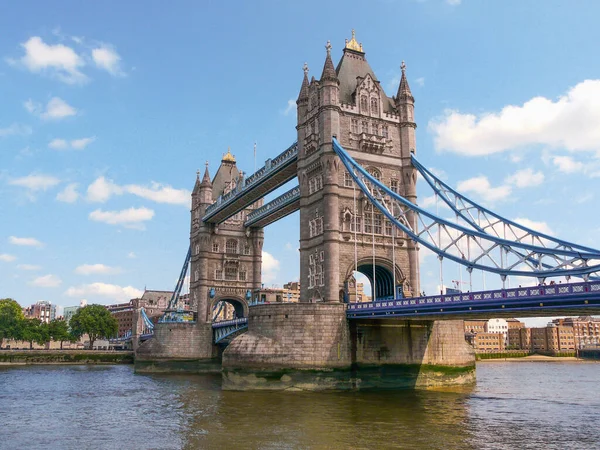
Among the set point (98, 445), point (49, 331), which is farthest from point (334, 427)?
point (49, 331)

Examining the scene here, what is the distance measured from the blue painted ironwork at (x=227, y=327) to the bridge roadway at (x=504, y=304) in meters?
24.7

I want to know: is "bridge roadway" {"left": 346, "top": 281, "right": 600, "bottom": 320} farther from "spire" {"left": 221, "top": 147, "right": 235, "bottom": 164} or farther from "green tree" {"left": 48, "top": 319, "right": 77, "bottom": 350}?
"green tree" {"left": 48, "top": 319, "right": 77, "bottom": 350}

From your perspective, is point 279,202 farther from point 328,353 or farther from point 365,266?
point 328,353

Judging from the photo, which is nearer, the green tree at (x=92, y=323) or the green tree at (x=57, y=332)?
the green tree at (x=57, y=332)

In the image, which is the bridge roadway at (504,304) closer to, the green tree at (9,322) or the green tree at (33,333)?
the green tree at (33,333)

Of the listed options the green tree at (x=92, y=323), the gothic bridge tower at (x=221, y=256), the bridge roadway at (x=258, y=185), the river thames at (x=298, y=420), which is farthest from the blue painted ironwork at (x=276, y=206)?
the green tree at (x=92, y=323)

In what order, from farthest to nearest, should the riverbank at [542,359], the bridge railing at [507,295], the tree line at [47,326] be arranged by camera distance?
the riverbank at [542,359] → the tree line at [47,326] → the bridge railing at [507,295]

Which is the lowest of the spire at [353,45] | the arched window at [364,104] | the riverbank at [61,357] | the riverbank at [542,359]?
the riverbank at [542,359]

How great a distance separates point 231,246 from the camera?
77.8m

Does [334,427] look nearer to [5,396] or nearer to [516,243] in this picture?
[516,243]

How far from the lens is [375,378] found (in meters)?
41.7

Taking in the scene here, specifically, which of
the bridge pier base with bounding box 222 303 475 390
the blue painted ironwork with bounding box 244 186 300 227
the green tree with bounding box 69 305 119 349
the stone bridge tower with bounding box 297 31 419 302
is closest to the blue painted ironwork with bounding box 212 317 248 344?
the blue painted ironwork with bounding box 244 186 300 227

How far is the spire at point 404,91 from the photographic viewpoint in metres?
50.6

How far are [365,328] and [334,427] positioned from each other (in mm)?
16466
